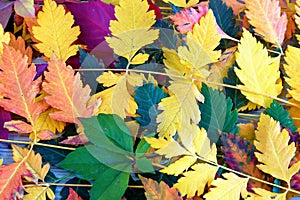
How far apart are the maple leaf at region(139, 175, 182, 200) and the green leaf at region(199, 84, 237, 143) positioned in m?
0.07

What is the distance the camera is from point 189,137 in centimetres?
43

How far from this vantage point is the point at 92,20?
0.49 metres

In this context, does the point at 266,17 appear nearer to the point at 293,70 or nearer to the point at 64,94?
the point at 293,70

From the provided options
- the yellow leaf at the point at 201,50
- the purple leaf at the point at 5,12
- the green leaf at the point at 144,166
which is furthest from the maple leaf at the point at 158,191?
the purple leaf at the point at 5,12

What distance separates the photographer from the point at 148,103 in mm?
446

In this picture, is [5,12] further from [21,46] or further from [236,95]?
[236,95]

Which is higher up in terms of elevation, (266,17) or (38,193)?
(266,17)

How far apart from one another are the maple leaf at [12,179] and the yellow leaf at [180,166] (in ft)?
0.47

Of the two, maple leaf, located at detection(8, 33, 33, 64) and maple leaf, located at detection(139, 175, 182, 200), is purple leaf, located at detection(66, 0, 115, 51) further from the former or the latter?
maple leaf, located at detection(139, 175, 182, 200)

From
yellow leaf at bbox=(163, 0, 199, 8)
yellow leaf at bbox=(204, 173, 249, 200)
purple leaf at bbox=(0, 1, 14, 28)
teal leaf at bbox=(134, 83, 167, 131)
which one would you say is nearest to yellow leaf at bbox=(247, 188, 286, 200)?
yellow leaf at bbox=(204, 173, 249, 200)

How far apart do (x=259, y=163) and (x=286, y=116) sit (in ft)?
0.18

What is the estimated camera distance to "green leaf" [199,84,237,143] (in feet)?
1.46

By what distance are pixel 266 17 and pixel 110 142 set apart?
0.73 feet

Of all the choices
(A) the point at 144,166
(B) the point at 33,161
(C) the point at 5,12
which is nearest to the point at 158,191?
(A) the point at 144,166
